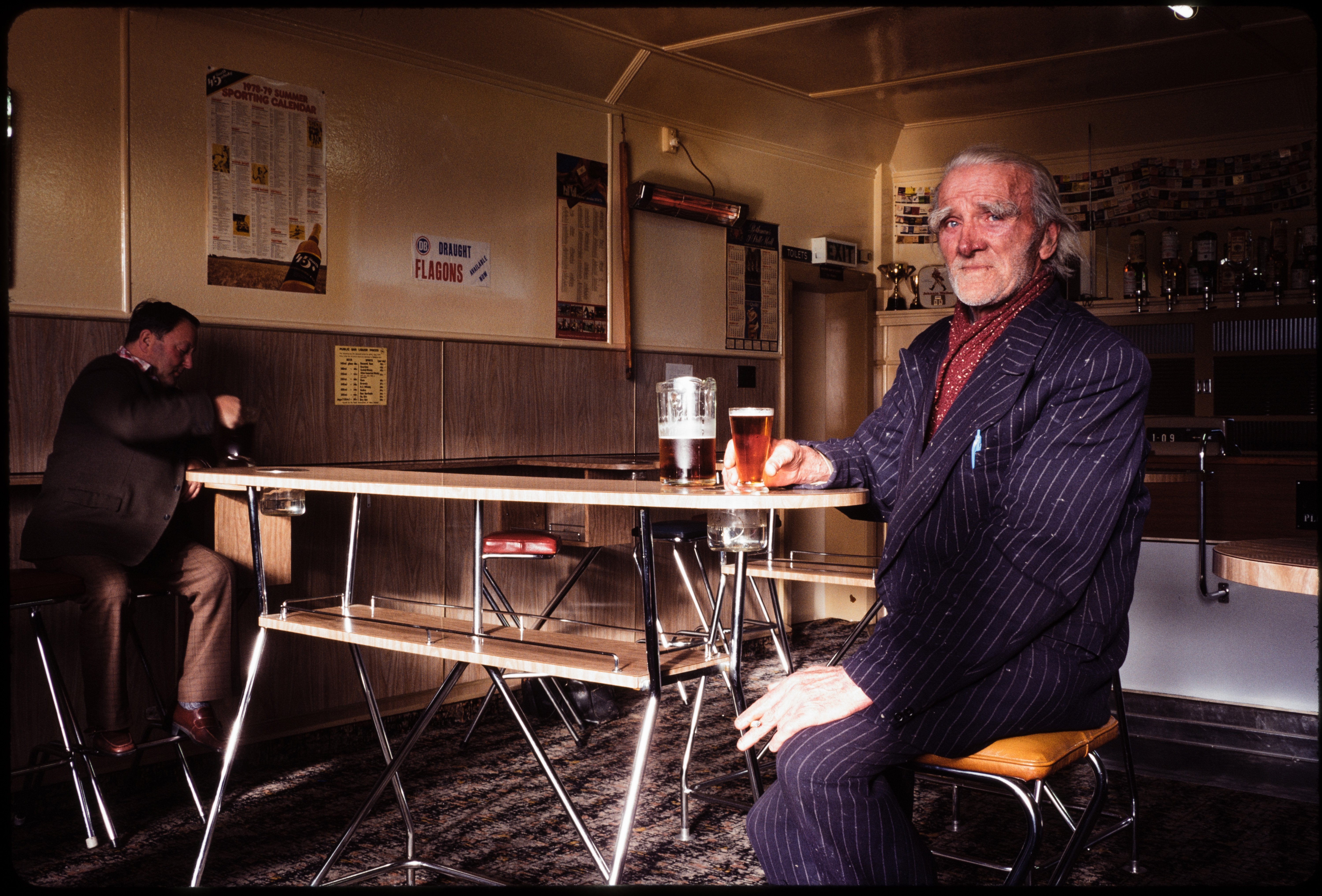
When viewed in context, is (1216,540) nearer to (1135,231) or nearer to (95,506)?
(1135,231)

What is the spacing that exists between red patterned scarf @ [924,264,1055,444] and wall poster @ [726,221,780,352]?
4.11 m

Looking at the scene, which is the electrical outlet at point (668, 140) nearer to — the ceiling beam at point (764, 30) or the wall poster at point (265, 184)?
the ceiling beam at point (764, 30)

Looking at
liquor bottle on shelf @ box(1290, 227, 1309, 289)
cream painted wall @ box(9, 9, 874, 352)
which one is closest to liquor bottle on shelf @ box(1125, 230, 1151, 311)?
liquor bottle on shelf @ box(1290, 227, 1309, 289)

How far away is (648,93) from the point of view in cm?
534

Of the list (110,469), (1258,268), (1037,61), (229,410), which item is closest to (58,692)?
(110,469)

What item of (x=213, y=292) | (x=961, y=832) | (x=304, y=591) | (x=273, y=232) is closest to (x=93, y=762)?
(x=304, y=591)

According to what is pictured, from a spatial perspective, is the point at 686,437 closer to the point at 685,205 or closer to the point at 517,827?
the point at 517,827

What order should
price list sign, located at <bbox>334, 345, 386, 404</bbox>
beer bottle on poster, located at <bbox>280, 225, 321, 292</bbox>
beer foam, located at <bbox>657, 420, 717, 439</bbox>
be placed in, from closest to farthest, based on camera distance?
beer foam, located at <bbox>657, 420, 717, 439</bbox>
beer bottle on poster, located at <bbox>280, 225, 321, 292</bbox>
price list sign, located at <bbox>334, 345, 386, 404</bbox>

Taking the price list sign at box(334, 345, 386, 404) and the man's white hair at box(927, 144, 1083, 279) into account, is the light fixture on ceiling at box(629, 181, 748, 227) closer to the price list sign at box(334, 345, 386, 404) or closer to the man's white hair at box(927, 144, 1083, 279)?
the price list sign at box(334, 345, 386, 404)

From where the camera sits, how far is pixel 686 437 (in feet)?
6.56

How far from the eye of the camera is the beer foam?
1.99 meters

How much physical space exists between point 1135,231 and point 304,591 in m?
5.03

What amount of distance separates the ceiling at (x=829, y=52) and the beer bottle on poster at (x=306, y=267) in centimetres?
75

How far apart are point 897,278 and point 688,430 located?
208 inches
